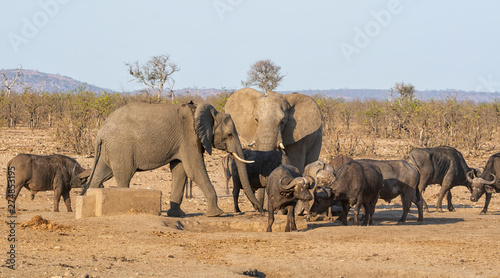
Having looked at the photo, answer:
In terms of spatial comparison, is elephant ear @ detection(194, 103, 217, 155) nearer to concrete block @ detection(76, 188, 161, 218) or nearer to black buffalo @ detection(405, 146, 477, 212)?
concrete block @ detection(76, 188, 161, 218)

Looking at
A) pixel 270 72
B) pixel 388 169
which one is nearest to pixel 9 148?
pixel 388 169

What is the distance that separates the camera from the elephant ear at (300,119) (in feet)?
50.3

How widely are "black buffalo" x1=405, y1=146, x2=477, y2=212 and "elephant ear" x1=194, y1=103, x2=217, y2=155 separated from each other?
517 centimetres

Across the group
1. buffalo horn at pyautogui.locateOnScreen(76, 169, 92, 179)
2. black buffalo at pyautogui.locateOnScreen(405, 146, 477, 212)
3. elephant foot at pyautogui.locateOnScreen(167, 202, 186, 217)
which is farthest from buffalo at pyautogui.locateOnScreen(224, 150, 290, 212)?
black buffalo at pyautogui.locateOnScreen(405, 146, 477, 212)

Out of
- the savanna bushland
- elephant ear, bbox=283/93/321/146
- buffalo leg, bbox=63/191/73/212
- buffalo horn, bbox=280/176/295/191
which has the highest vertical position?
elephant ear, bbox=283/93/321/146

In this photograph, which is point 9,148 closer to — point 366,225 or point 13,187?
point 13,187

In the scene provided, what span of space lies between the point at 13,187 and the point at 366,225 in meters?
6.94

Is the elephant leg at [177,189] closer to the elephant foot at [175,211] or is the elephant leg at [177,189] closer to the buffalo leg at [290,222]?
the elephant foot at [175,211]

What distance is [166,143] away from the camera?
13.0m

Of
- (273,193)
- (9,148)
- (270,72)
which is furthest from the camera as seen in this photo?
(270,72)

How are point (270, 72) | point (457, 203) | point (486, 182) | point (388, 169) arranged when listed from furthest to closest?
1. point (270, 72)
2. point (457, 203)
3. point (486, 182)
4. point (388, 169)

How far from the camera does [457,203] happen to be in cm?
1831

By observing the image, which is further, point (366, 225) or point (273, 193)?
point (366, 225)

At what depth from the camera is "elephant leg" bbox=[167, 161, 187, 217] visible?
13.3 meters
